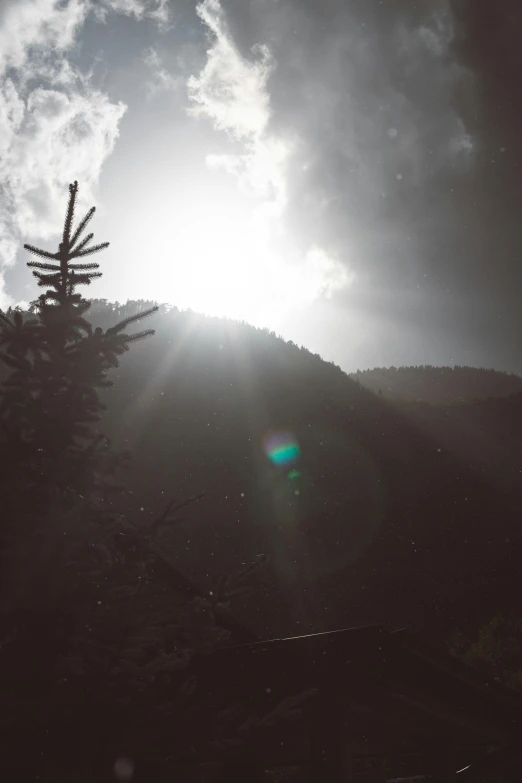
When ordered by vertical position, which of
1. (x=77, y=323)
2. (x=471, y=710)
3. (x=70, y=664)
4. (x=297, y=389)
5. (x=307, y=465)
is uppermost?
(x=297, y=389)

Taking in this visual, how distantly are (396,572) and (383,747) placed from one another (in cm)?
A: 4653

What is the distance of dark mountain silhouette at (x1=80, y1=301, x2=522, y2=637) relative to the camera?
1850 inches

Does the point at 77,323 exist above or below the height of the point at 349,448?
below

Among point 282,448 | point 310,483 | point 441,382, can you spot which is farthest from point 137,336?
point 441,382

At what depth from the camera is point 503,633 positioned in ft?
120

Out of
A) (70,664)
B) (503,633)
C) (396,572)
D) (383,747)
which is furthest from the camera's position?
(396,572)

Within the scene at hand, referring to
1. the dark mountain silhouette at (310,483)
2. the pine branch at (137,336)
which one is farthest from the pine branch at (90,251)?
the dark mountain silhouette at (310,483)

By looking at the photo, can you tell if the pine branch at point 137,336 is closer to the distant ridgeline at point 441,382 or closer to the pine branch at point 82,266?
the pine branch at point 82,266

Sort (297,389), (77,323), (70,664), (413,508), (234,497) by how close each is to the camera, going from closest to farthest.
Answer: (70,664), (77,323), (234,497), (413,508), (297,389)

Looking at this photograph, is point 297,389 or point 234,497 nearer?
point 234,497

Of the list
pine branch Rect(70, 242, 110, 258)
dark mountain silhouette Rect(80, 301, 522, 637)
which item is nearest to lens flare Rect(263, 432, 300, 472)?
dark mountain silhouette Rect(80, 301, 522, 637)

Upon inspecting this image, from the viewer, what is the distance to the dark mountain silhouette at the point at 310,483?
47.0 meters

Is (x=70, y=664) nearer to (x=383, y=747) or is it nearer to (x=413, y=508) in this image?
(x=383, y=747)

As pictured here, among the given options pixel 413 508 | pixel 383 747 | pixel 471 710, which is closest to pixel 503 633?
pixel 413 508
